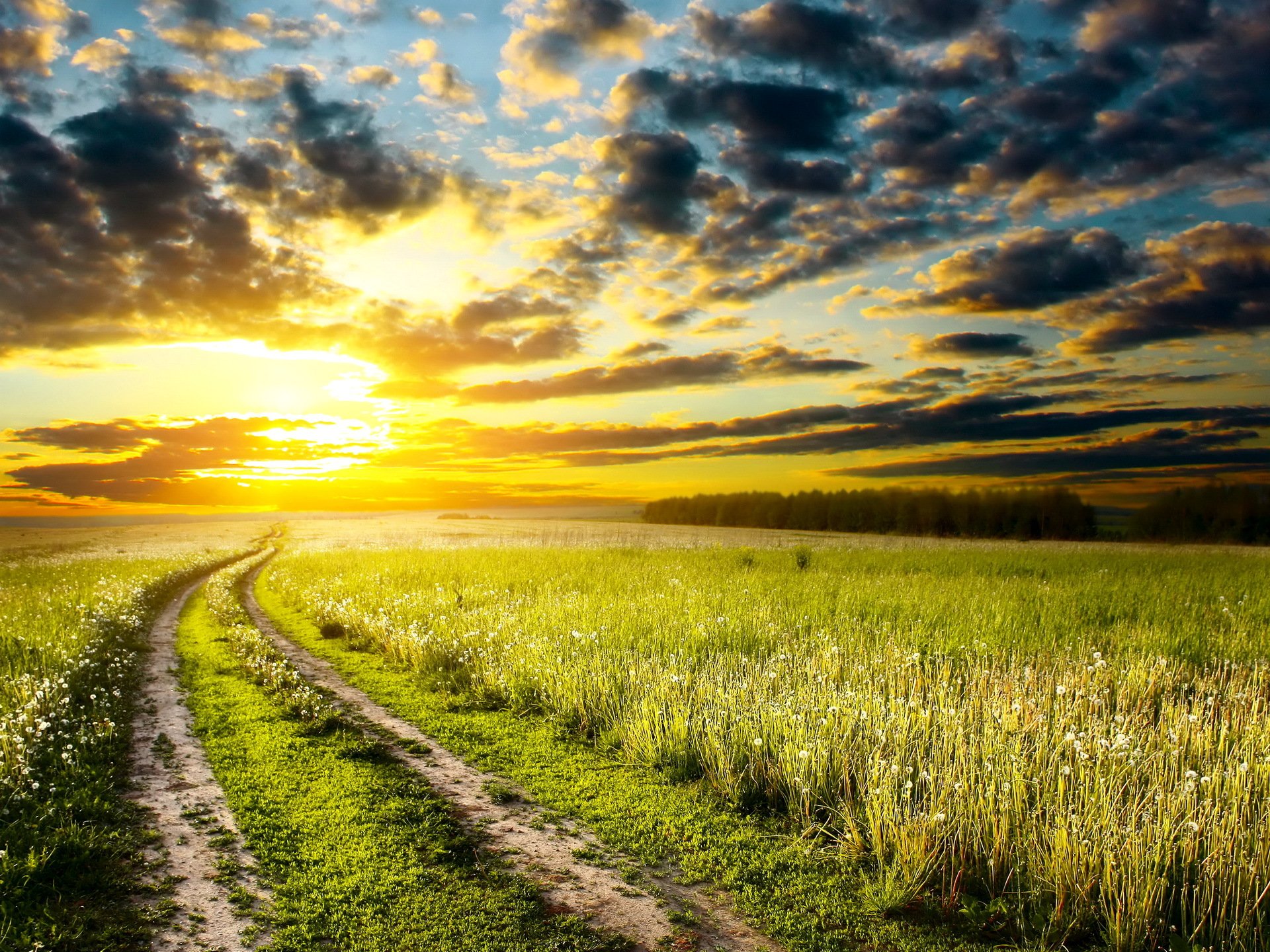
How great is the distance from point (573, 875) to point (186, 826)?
163 inches

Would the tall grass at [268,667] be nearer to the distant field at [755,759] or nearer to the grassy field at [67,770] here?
the distant field at [755,759]

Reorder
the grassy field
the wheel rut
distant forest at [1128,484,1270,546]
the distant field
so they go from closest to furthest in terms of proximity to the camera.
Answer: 1. the wheel rut
2. the distant field
3. the grassy field
4. distant forest at [1128,484,1270,546]

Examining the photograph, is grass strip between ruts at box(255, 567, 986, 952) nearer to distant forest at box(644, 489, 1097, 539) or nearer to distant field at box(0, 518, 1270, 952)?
distant field at box(0, 518, 1270, 952)

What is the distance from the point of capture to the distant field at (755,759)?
502 cm

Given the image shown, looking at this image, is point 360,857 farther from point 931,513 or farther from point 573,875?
point 931,513

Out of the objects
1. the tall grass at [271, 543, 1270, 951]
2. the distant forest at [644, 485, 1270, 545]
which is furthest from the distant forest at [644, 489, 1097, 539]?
the tall grass at [271, 543, 1270, 951]

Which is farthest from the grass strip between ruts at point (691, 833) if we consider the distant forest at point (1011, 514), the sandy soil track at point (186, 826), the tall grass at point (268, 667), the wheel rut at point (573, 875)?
the distant forest at point (1011, 514)

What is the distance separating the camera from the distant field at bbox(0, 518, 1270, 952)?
5016mm

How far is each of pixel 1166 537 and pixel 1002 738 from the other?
71508 millimetres

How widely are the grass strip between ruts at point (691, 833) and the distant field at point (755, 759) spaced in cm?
3

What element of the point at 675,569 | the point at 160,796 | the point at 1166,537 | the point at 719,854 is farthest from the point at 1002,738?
the point at 1166,537

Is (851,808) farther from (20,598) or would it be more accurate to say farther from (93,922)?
(20,598)

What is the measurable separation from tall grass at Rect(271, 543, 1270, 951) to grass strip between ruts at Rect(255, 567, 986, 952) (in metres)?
0.29

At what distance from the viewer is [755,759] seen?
7.25m
